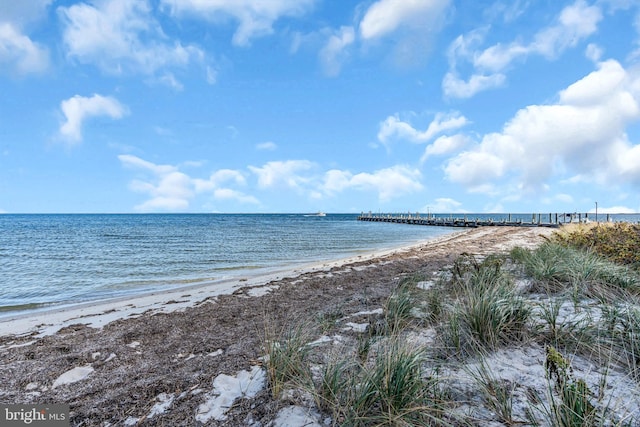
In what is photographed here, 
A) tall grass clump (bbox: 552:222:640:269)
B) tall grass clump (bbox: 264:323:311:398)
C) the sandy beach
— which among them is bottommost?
the sandy beach

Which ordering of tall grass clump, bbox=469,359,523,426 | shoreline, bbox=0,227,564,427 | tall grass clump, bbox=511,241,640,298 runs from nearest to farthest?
tall grass clump, bbox=469,359,523,426, shoreline, bbox=0,227,564,427, tall grass clump, bbox=511,241,640,298

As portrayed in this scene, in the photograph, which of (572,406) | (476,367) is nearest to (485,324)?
(476,367)

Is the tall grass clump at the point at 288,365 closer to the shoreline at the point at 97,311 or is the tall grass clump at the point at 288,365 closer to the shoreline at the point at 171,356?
the shoreline at the point at 171,356

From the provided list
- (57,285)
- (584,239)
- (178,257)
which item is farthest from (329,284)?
(178,257)

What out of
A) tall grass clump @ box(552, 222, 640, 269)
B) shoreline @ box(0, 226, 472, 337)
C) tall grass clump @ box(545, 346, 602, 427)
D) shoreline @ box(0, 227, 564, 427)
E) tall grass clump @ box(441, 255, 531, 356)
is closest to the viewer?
tall grass clump @ box(545, 346, 602, 427)

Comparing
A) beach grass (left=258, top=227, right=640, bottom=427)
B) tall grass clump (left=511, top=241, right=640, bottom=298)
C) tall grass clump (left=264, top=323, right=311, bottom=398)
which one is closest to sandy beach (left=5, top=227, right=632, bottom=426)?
tall grass clump (left=264, top=323, right=311, bottom=398)

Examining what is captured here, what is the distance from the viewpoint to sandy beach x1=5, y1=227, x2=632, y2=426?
289 centimetres

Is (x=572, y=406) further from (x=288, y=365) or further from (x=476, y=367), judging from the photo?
(x=288, y=365)

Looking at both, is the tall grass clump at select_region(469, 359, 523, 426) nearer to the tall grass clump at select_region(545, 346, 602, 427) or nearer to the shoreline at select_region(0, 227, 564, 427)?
the tall grass clump at select_region(545, 346, 602, 427)

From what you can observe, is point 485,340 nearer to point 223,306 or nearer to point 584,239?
point 223,306

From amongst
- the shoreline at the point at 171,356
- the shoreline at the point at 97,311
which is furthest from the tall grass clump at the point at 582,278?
the shoreline at the point at 97,311

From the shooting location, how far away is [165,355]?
14.3 ft

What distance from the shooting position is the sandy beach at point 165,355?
A: 2891 mm

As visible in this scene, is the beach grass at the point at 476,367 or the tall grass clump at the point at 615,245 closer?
the beach grass at the point at 476,367
